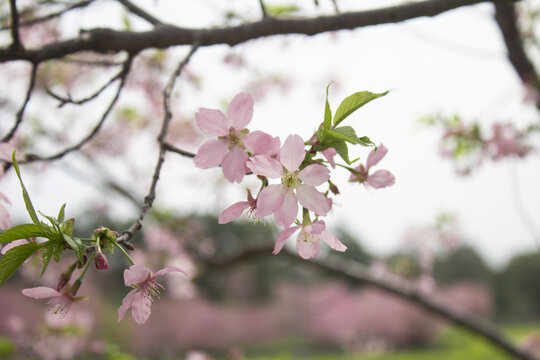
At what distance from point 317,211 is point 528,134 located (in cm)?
192

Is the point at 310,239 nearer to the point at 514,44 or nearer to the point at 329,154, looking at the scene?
→ the point at 329,154

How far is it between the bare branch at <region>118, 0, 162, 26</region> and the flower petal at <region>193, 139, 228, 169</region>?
1.71 ft

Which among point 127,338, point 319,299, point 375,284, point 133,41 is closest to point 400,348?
point 319,299

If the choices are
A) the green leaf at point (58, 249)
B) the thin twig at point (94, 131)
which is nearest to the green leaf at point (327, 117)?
the green leaf at point (58, 249)

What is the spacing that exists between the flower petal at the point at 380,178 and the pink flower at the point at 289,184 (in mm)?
→ 126

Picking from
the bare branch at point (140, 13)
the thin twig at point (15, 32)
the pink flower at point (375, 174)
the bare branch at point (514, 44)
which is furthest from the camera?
the bare branch at point (514, 44)

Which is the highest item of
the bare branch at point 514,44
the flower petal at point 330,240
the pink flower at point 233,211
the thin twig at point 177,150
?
the thin twig at point 177,150

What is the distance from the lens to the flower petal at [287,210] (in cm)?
49

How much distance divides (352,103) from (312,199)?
0.39 ft

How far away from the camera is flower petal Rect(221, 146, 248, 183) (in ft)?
1.64

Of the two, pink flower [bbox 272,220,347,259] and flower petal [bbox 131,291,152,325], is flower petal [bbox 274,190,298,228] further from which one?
flower petal [bbox 131,291,152,325]

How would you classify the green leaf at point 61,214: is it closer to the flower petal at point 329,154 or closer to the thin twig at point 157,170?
the thin twig at point 157,170

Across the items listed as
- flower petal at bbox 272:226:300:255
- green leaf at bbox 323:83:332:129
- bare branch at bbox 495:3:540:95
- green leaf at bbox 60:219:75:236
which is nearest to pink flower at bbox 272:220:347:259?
flower petal at bbox 272:226:300:255

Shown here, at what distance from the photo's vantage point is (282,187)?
49cm
